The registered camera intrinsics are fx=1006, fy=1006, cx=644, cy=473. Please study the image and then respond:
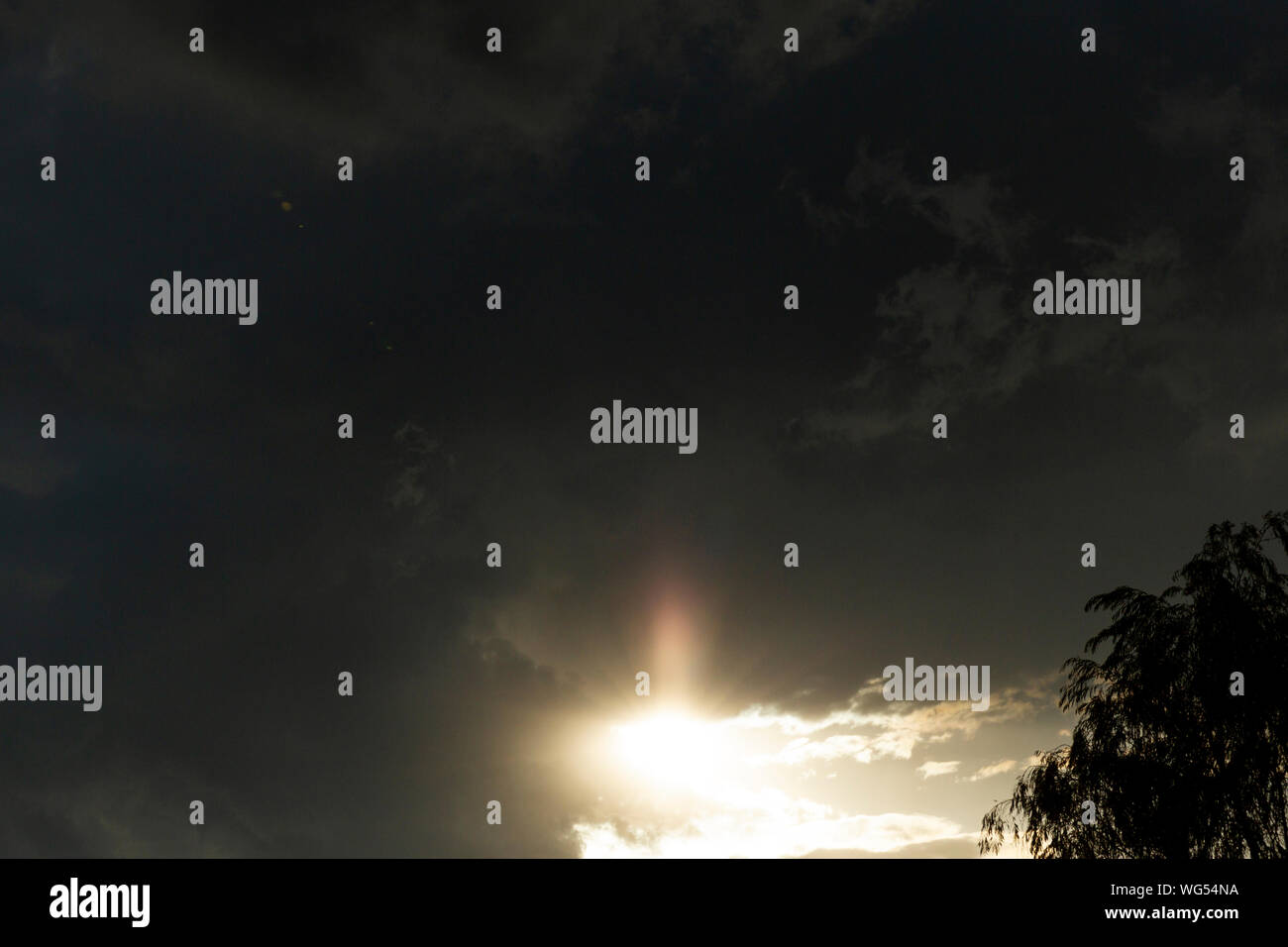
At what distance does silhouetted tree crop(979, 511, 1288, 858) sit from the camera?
16.2 metres

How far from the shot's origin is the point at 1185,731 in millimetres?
16922

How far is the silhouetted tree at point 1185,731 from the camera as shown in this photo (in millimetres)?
16219

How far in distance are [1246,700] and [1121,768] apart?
89.5 inches
